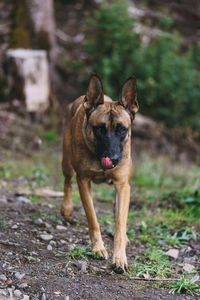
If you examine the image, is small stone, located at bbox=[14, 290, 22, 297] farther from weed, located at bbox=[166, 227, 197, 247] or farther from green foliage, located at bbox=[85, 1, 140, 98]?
green foliage, located at bbox=[85, 1, 140, 98]

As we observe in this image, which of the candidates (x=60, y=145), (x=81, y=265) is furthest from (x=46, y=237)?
(x=60, y=145)

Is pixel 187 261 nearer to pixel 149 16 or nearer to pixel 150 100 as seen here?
pixel 150 100

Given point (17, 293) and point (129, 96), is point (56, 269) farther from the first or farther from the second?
point (129, 96)

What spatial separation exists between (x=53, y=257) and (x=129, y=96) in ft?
5.48

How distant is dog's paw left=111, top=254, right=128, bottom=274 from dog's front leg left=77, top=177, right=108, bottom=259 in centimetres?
24

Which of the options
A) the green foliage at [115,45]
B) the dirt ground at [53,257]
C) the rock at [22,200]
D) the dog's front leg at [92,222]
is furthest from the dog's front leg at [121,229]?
the green foliage at [115,45]

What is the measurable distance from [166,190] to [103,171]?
131 inches

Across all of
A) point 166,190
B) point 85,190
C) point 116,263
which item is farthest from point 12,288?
point 166,190

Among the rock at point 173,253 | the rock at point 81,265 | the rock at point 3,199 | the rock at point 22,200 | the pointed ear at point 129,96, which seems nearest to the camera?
the rock at point 81,265

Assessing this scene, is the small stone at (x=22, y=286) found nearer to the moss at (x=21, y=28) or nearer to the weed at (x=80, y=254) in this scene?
the weed at (x=80, y=254)

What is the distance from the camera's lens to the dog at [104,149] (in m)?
3.96

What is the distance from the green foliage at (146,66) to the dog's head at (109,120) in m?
5.89

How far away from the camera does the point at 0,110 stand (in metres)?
9.66

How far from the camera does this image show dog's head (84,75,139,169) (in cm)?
393
